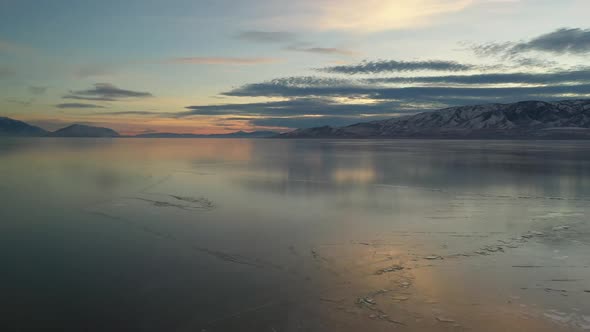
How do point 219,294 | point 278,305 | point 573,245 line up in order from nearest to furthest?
point 278,305
point 219,294
point 573,245

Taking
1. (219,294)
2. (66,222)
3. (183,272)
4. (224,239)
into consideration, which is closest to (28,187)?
(66,222)

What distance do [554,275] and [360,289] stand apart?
3.43 m

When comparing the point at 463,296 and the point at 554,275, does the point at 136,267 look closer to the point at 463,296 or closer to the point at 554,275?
the point at 463,296

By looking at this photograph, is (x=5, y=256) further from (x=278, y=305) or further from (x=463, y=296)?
(x=463, y=296)

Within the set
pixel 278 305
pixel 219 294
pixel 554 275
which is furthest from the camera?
pixel 554 275

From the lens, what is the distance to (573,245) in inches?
339

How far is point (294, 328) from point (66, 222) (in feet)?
27.0

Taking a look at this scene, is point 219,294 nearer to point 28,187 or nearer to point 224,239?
point 224,239

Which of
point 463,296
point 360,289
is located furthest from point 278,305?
point 463,296

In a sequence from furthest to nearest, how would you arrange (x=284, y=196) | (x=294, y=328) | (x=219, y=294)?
(x=284, y=196), (x=219, y=294), (x=294, y=328)

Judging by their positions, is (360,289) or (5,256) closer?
(360,289)

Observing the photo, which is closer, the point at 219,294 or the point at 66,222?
the point at 219,294

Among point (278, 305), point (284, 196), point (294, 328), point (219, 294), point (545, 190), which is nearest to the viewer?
point (294, 328)

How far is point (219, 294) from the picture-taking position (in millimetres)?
6035
